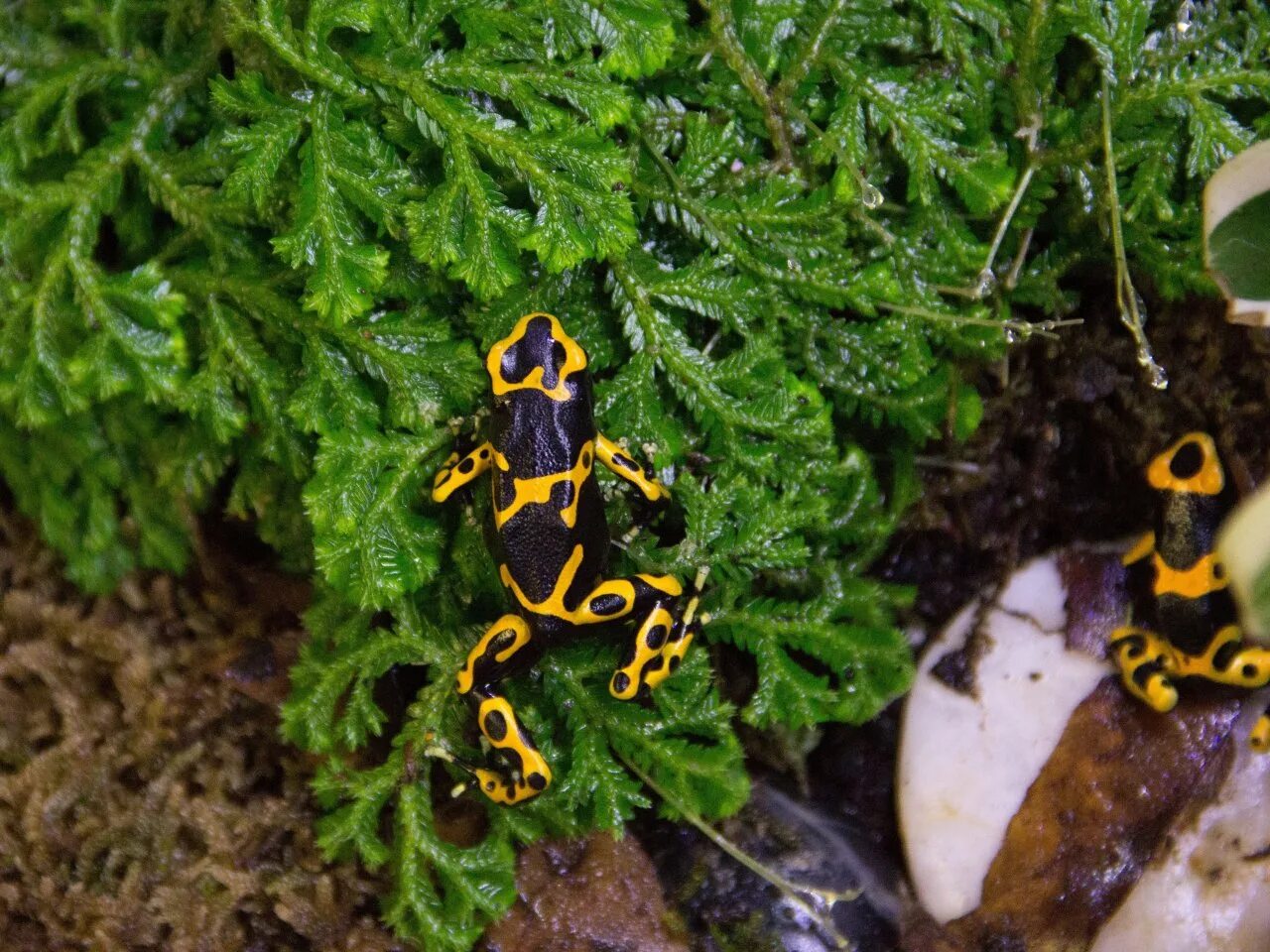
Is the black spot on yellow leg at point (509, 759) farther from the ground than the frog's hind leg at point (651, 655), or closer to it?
closer to it

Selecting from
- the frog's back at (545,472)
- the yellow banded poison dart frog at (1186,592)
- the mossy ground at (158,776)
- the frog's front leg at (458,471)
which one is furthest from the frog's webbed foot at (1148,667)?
the mossy ground at (158,776)

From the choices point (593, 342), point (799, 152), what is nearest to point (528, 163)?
point (593, 342)

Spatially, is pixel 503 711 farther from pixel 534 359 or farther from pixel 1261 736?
pixel 1261 736

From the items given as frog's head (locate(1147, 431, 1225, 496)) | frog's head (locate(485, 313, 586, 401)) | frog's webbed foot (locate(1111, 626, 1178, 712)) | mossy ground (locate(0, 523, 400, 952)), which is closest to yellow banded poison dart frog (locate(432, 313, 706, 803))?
frog's head (locate(485, 313, 586, 401))

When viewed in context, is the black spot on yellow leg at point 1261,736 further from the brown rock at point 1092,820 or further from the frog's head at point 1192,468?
the frog's head at point 1192,468

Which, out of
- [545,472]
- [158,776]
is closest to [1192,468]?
[545,472]

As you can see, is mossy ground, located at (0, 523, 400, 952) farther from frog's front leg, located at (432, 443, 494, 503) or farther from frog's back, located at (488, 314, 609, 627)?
frog's back, located at (488, 314, 609, 627)

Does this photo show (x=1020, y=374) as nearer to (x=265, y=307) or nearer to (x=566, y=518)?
(x=566, y=518)
